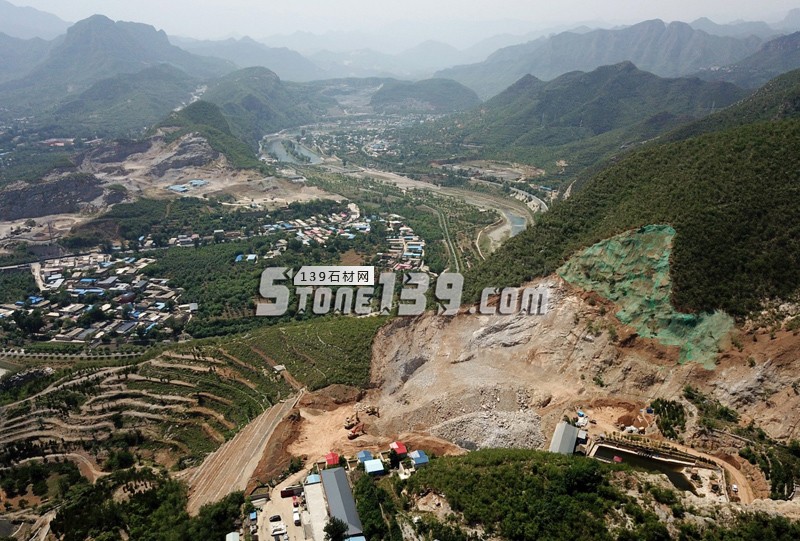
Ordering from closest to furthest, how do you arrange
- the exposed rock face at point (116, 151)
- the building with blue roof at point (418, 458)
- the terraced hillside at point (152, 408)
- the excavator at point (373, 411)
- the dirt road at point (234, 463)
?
the building with blue roof at point (418, 458), the dirt road at point (234, 463), the excavator at point (373, 411), the terraced hillside at point (152, 408), the exposed rock face at point (116, 151)

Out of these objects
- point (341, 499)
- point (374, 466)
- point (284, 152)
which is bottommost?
point (341, 499)

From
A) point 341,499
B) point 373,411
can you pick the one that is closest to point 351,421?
point 373,411

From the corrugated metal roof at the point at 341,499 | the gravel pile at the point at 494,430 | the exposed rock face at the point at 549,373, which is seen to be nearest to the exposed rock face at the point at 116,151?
A: the exposed rock face at the point at 549,373

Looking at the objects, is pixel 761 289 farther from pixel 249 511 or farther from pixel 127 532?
pixel 127 532

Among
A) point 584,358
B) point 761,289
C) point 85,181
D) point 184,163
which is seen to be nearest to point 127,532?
point 584,358

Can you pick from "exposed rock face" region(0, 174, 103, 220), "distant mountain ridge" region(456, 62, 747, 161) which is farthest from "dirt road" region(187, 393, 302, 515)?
"distant mountain ridge" region(456, 62, 747, 161)

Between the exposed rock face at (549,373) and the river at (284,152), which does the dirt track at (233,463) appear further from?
the river at (284,152)

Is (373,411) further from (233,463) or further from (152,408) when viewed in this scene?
(152,408)
